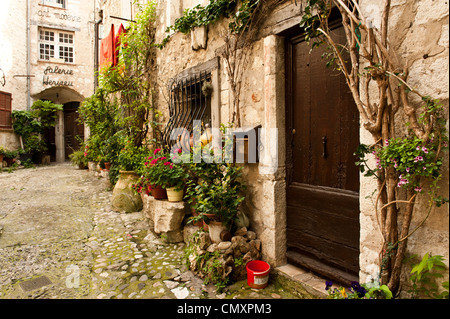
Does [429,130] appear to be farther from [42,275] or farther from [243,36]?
[42,275]

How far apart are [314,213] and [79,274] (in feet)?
7.66

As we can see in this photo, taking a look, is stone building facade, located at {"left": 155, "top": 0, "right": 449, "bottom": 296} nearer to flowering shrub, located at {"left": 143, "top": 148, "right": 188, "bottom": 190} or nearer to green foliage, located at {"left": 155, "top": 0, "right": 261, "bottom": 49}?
green foliage, located at {"left": 155, "top": 0, "right": 261, "bottom": 49}

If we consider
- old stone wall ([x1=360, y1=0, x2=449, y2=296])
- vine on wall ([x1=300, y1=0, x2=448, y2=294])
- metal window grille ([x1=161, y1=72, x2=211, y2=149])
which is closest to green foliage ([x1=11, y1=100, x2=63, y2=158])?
metal window grille ([x1=161, y1=72, x2=211, y2=149])

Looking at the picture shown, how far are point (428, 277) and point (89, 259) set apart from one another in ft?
10.1

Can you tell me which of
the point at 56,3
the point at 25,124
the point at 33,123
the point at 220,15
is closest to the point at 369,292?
the point at 220,15

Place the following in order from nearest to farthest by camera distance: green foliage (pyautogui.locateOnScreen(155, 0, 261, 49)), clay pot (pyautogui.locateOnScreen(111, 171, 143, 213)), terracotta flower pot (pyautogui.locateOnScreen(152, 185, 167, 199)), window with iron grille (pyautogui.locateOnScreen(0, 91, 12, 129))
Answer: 1. green foliage (pyautogui.locateOnScreen(155, 0, 261, 49))
2. terracotta flower pot (pyautogui.locateOnScreen(152, 185, 167, 199))
3. clay pot (pyautogui.locateOnScreen(111, 171, 143, 213))
4. window with iron grille (pyautogui.locateOnScreen(0, 91, 12, 129))

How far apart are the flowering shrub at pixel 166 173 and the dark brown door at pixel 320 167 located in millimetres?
1431

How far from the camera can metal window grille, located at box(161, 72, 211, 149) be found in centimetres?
390

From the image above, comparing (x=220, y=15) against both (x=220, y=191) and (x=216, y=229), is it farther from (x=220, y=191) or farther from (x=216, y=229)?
(x=216, y=229)

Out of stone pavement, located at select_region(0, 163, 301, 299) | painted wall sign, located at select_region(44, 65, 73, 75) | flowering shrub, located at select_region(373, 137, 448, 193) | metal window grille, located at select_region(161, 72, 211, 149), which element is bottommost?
stone pavement, located at select_region(0, 163, 301, 299)

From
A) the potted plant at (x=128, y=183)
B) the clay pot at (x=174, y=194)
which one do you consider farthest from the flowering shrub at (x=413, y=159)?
the potted plant at (x=128, y=183)

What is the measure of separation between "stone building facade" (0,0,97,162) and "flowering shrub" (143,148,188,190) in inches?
393

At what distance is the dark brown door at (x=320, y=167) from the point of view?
222 centimetres
